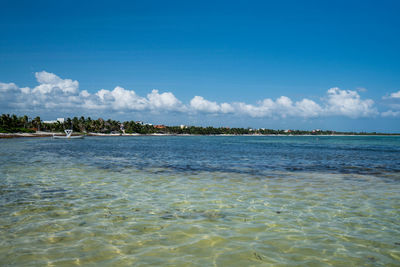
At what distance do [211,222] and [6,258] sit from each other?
5.60 m

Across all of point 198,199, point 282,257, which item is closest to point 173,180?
point 198,199

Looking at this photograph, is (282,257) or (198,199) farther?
(198,199)

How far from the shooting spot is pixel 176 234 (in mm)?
8391

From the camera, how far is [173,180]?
1869 centimetres

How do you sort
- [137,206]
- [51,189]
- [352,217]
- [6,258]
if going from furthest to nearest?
[51,189] → [137,206] → [352,217] → [6,258]

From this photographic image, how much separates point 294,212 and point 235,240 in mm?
3937

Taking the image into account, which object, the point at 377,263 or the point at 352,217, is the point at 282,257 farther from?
the point at 352,217

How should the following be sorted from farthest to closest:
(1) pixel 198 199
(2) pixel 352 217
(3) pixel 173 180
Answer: (3) pixel 173 180, (1) pixel 198 199, (2) pixel 352 217

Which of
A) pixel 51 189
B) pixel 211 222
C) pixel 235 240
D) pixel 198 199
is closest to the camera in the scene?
pixel 235 240

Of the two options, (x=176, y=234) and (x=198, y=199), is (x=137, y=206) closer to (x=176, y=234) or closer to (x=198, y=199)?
(x=198, y=199)

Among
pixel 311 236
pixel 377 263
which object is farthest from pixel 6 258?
pixel 377 263

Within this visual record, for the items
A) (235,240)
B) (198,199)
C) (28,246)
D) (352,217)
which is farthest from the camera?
(198,199)

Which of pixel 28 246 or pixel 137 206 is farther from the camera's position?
pixel 137 206

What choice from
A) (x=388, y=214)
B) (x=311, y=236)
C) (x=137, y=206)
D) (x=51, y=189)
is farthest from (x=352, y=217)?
(x=51, y=189)
